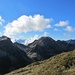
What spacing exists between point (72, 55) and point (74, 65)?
5011mm

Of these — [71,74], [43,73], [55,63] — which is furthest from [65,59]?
[71,74]

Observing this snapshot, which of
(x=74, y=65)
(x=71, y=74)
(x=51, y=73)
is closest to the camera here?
(x=71, y=74)

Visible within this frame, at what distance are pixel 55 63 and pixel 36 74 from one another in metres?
4.72

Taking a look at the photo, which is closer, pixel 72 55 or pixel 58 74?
pixel 58 74

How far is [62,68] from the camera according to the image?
36750mm

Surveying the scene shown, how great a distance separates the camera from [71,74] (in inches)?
1255

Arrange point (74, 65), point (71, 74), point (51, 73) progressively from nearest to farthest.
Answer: point (71, 74), point (51, 73), point (74, 65)

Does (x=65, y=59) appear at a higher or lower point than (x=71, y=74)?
higher

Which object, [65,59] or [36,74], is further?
[65,59]

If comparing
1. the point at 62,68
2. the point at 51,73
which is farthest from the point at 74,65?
the point at 51,73

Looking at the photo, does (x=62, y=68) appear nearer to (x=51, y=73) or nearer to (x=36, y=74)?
(x=51, y=73)

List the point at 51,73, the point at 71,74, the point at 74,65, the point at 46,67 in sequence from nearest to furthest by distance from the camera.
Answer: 1. the point at 71,74
2. the point at 51,73
3. the point at 74,65
4. the point at 46,67

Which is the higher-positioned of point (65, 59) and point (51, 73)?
point (65, 59)

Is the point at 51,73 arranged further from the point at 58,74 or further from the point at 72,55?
the point at 72,55
